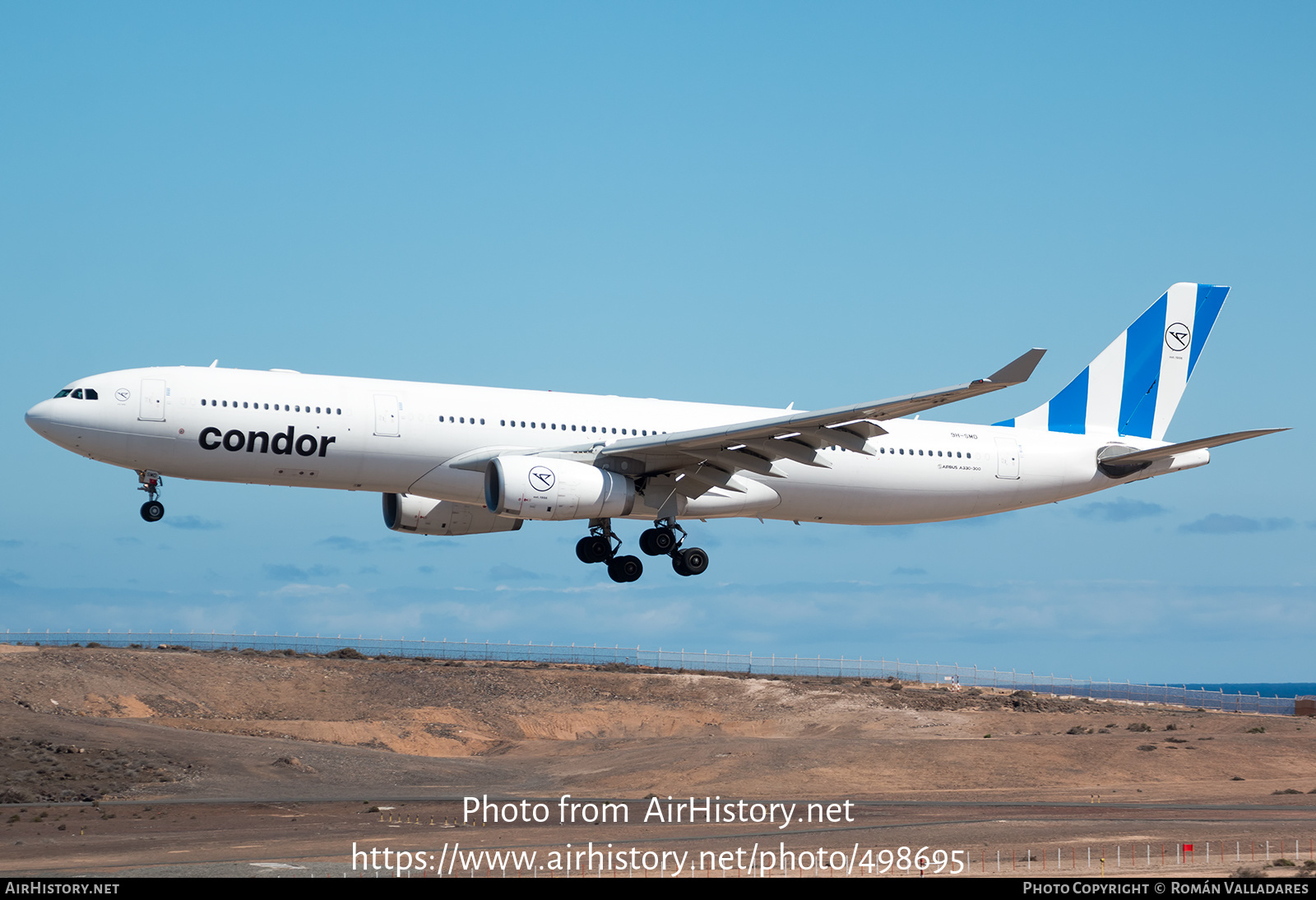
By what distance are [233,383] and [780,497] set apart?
15128 mm

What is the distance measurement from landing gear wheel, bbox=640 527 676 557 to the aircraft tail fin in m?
12.6

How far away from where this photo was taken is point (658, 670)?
7100 cm

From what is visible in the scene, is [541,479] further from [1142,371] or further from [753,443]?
[1142,371]

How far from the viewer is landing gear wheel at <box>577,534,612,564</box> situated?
1585 inches

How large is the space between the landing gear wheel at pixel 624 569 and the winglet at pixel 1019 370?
13.3 metres

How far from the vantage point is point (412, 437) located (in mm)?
35438

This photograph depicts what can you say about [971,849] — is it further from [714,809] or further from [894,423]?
[894,423]

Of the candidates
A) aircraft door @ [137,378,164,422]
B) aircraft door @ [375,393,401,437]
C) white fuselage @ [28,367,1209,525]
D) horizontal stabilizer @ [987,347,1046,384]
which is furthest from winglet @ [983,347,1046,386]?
aircraft door @ [137,378,164,422]

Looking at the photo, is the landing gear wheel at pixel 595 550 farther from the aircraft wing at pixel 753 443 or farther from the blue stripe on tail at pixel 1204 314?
the blue stripe on tail at pixel 1204 314

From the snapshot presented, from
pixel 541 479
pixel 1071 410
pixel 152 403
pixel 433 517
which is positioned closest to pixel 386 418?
pixel 541 479

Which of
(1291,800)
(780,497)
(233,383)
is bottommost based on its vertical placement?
(1291,800)

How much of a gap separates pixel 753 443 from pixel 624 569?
6.39 meters

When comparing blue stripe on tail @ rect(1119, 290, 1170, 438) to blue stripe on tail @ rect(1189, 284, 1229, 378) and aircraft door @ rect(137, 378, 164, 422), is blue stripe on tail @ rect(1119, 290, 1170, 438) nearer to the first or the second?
blue stripe on tail @ rect(1189, 284, 1229, 378)
